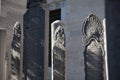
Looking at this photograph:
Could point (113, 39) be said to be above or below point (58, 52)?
above

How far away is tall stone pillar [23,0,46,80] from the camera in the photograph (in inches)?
415

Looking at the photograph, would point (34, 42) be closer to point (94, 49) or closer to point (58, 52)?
point (58, 52)

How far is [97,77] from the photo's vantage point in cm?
877

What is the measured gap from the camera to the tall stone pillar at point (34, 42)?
1053 cm

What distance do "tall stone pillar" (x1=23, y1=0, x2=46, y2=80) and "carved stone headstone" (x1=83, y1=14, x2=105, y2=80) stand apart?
78.6 inches

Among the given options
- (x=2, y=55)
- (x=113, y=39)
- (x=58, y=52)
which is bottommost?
(x=2, y=55)

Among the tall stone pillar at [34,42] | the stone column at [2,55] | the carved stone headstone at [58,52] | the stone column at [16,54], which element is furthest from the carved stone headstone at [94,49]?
the stone column at [2,55]

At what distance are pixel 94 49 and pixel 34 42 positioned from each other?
290 cm

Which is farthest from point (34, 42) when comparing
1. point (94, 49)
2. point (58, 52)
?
point (94, 49)

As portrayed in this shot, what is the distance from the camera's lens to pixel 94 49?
29.6 ft

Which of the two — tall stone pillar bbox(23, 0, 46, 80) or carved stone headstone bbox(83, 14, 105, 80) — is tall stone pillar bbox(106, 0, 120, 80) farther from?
tall stone pillar bbox(23, 0, 46, 80)

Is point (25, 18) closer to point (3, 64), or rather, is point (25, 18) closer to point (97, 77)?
point (3, 64)

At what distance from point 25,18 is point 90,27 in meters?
3.42

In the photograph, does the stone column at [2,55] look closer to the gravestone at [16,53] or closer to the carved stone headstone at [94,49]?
the gravestone at [16,53]
